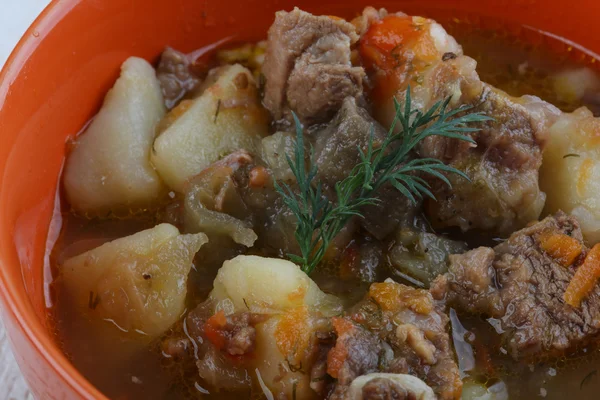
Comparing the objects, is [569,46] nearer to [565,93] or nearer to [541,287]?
[565,93]

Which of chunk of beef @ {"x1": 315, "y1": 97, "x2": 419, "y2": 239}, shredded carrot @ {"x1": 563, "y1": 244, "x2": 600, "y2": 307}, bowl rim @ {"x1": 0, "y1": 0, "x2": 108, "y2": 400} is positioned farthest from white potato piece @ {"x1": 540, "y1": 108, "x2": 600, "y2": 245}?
bowl rim @ {"x1": 0, "y1": 0, "x2": 108, "y2": 400}

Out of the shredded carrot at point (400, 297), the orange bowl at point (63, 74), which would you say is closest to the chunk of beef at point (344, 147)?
the shredded carrot at point (400, 297)

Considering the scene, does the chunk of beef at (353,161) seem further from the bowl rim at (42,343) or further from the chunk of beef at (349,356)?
the bowl rim at (42,343)

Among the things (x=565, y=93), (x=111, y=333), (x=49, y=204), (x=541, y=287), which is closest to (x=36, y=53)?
(x=49, y=204)

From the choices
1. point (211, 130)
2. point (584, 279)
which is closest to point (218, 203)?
point (211, 130)

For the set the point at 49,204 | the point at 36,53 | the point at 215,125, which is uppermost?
the point at 36,53

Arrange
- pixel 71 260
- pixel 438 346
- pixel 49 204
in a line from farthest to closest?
pixel 49 204 → pixel 71 260 → pixel 438 346

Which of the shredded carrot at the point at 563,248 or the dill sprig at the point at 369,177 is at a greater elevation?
the dill sprig at the point at 369,177
